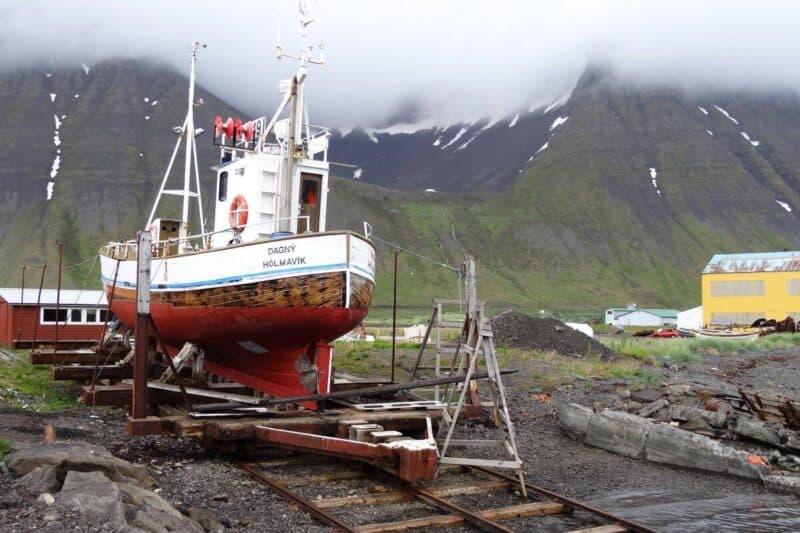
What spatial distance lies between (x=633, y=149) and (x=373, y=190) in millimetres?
58494

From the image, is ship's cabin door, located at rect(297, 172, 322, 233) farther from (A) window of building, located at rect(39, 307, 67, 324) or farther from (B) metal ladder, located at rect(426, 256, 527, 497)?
(A) window of building, located at rect(39, 307, 67, 324)

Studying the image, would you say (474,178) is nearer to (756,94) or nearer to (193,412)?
(756,94)

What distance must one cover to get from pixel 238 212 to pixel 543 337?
63.2 ft

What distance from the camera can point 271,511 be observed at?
7.93m

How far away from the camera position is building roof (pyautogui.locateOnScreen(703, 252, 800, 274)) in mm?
60844

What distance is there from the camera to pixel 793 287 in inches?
2354

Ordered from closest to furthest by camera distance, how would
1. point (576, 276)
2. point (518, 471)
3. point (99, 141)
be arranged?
point (518, 471), point (576, 276), point (99, 141)

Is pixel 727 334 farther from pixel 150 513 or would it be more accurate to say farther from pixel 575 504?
pixel 150 513

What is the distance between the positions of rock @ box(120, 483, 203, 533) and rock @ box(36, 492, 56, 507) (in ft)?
1.80

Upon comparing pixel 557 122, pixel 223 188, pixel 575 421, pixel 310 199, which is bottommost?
pixel 575 421

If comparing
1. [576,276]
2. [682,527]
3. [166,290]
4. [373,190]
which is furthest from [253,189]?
[373,190]

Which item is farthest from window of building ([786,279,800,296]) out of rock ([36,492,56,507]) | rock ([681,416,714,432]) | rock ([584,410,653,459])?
rock ([36,492,56,507])

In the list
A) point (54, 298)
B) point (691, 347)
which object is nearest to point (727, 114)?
point (691, 347)

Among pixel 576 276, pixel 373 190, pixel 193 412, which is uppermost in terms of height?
pixel 373 190
